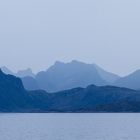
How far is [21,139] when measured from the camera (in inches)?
4446

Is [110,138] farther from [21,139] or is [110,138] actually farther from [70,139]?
[21,139]

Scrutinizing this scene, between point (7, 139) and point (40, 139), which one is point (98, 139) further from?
point (7, 139)

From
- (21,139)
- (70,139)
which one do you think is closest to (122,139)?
(70,139)

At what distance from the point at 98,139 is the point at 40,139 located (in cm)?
1283

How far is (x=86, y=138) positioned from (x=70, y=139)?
16.9ft

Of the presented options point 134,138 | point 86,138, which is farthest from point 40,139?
point 134,138

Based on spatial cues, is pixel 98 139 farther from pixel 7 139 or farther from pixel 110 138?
pixel 7 139

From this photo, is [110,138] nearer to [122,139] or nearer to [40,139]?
[122,139]

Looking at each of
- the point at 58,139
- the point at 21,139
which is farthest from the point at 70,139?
the point at 21,139

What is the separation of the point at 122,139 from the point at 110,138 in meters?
3.48

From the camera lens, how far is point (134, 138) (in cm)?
11444

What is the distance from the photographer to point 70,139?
371 ft

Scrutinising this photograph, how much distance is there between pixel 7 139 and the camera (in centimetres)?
11119

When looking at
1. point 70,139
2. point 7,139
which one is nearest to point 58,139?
point 70,139
